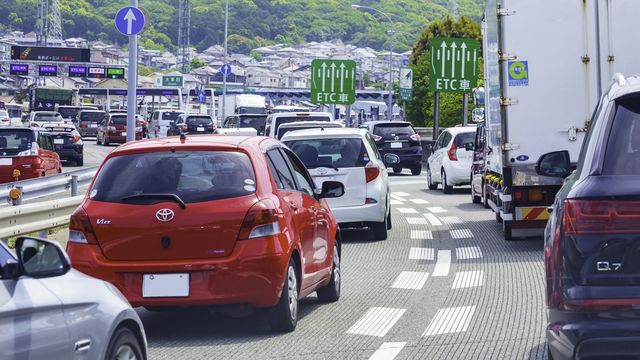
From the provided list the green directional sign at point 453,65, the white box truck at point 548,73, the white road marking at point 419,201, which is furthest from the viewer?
the green directional sign at point 453,65

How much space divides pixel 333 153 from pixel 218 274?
29.0ft

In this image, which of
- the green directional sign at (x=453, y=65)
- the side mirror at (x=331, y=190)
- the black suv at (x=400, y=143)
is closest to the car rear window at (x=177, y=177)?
the side mirror at (x=331, y=190)

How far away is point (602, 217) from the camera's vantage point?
5930 millimetres

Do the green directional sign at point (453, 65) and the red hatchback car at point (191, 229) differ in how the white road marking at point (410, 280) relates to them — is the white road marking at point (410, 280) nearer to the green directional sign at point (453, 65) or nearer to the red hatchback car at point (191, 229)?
the red hatchback car at point (191, 229)

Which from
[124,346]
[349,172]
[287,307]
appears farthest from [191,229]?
[349,172]

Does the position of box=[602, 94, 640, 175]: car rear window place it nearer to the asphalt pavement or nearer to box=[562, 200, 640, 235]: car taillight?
box=[562, 200, 640, 235]: car taillight

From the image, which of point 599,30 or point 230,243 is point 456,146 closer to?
point 599,30

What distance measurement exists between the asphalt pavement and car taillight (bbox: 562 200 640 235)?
273cm

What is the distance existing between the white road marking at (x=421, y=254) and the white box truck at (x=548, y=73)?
45.1 inches

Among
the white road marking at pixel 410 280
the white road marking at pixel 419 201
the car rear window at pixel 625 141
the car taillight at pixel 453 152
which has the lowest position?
the white road marking at pixel 419 201

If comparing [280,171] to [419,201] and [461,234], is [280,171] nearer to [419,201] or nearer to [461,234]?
[461,234]

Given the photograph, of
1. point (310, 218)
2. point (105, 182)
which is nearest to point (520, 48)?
point (310, 218)

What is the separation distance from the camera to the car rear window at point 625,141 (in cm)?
603

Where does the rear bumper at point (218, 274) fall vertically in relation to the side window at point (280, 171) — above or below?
below
